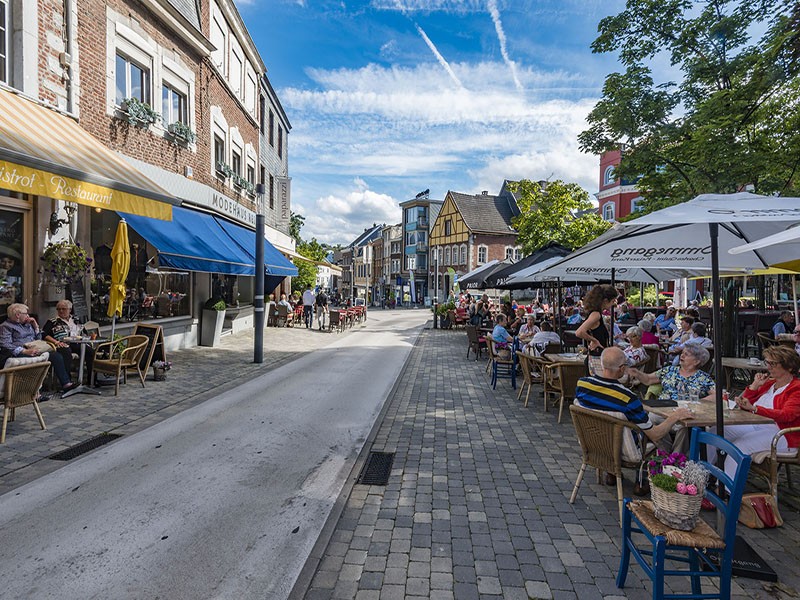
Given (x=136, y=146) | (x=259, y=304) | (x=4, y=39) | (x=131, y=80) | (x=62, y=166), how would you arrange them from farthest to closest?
(x=259, y=304)
(x=131, y=80)
(x=136, y=146)
(x=4, y=39)
(x=62, y=166)

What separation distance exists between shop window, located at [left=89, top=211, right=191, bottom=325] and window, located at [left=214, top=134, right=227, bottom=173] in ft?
13.9

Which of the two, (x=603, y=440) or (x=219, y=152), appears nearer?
(x=603, y=440)

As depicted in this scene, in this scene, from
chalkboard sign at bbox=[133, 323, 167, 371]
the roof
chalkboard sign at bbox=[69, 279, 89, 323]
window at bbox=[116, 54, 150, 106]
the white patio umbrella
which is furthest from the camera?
the roof

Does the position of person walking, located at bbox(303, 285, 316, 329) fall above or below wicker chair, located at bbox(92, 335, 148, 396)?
above

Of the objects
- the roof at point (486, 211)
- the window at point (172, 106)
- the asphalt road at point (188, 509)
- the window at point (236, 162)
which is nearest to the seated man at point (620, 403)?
the asphalt road at point (188, 509)

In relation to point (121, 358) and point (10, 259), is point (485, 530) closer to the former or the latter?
point (121, 358)

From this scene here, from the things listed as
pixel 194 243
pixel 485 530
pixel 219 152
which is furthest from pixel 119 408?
pixel 219 152

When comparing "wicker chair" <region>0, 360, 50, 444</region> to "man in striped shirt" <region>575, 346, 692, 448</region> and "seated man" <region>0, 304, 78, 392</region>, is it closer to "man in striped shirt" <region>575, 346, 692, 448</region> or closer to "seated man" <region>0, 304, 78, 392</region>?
"seated man" <region>0, 304, 78, 392</region>

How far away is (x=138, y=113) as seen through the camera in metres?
10.6

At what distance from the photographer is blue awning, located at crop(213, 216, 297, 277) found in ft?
47.0

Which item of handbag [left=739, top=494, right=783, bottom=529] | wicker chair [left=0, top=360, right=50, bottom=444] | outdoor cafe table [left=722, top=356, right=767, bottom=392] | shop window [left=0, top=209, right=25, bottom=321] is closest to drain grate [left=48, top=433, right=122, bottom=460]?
wicker chair [left=0, top=360, right=50, bottom=444]

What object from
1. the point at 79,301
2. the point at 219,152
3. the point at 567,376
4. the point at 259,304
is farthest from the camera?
the point at 219,152

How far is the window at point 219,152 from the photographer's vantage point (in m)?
15.4

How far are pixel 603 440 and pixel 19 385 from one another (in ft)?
19.7
